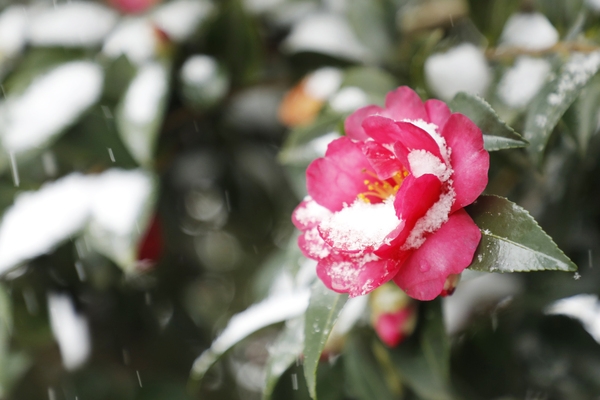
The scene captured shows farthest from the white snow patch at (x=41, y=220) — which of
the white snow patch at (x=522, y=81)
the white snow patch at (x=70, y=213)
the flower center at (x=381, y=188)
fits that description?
the white snow patch at (x=522, y=81)

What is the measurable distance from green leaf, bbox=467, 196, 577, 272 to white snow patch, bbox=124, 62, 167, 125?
46 cm

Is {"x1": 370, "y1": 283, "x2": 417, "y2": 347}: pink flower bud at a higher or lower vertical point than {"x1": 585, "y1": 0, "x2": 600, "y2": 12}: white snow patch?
lower

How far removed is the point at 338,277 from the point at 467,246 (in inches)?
3.8

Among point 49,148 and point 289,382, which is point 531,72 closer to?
point 289,382

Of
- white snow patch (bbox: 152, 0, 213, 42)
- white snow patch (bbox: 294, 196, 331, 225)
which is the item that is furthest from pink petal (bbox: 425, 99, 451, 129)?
white snow patch (bbox: 152, 0, 213, 42)

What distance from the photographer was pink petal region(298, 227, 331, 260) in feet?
1.30

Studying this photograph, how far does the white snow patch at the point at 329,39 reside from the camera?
31.4 inches

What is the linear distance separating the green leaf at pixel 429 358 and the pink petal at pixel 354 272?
19cm

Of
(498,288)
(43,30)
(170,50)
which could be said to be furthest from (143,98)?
(498,288)

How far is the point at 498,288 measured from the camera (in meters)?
0.79

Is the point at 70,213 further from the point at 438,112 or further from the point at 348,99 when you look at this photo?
the point at 438,112

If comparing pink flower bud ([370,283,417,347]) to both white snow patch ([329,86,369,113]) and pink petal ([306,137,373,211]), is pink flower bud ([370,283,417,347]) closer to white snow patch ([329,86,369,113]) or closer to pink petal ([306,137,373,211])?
pink petal ([306,137,373,211])

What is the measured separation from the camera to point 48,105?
72 cm

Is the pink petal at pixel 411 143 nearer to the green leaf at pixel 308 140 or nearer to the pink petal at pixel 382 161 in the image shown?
the pink petal at pixel 382 161
